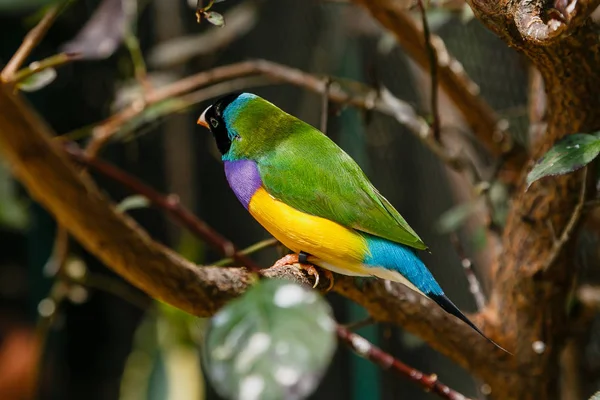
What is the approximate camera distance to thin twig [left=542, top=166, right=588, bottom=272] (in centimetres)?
70

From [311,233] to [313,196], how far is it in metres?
0.04

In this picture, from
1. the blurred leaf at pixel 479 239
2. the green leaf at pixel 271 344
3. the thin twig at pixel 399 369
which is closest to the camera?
the green leaf at pixel 271 344

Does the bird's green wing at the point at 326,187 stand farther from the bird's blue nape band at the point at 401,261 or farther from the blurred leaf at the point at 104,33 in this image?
the blurred leaf at the point at 104,33

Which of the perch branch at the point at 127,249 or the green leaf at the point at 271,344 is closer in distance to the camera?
the green leaf at the point at 271,344

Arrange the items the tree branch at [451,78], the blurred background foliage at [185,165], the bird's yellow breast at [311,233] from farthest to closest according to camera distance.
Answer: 1. the blurred background foliage at [185,165]
2. the tree branch at [451,78]
3. the bird's yellow breast at [311,233]

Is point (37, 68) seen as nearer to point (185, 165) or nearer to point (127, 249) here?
point (127, 249)

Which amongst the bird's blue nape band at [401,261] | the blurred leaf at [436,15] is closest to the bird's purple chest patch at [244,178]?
the bird's blue nape band at [401,261]

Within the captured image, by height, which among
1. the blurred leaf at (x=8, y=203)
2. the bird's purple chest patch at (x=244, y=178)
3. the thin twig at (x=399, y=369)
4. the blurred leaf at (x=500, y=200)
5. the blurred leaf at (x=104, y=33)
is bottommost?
the blurred leaf at (x=8, y=203)

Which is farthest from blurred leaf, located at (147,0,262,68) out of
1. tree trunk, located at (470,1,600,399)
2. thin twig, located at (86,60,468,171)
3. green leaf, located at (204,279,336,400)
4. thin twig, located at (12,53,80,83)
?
green leaf, located at (204,279,336,400)

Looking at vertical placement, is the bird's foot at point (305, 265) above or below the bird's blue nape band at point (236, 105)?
below

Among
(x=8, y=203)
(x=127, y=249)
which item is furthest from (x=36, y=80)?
(x=8, y=203)

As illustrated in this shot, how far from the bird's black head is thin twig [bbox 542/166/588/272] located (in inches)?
13.7

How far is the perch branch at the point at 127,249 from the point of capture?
603 millimetres

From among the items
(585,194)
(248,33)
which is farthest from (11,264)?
(585,194)
